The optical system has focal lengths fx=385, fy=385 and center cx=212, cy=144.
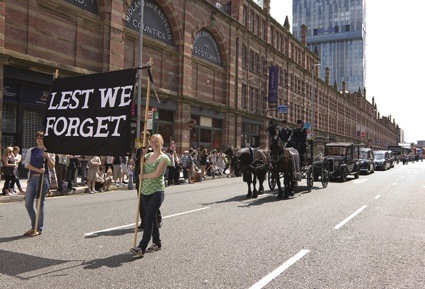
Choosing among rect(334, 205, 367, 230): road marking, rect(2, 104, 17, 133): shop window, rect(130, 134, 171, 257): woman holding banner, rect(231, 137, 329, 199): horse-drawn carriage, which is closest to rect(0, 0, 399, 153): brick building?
rect(2, 104, 17, 133): shop window

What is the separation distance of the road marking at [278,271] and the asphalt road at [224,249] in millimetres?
28

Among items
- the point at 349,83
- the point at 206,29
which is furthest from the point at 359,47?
the point at 206,29

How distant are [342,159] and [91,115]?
59.4 feet

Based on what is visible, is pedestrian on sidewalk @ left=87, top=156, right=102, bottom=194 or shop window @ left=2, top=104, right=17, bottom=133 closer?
pedestrian on sidewalk @ left=87, top=156, right=102, bottom=194

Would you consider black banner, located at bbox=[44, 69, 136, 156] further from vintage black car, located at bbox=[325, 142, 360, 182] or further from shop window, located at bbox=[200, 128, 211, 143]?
shop window, located at bbox=[200, 128, 211, 143]

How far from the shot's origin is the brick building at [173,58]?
1895 cm

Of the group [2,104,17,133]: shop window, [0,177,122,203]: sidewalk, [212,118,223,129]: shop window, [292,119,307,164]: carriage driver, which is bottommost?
[0,177,122,203]: sidewalk

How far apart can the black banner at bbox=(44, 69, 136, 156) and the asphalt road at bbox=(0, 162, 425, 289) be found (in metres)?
1.70

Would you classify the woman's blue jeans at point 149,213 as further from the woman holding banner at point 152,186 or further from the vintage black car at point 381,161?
the vintage black car at point 381,161

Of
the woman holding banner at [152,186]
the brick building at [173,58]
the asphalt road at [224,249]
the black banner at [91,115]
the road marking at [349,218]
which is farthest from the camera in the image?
the brick building at [173,58]

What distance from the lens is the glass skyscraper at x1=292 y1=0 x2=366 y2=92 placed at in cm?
14425

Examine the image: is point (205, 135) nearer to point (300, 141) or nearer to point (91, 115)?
point (300, 141)

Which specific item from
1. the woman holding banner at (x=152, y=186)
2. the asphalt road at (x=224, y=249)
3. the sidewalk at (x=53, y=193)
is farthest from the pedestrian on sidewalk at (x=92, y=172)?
the woman holding banner at (x=152, y=186)

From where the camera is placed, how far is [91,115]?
22.9ft
